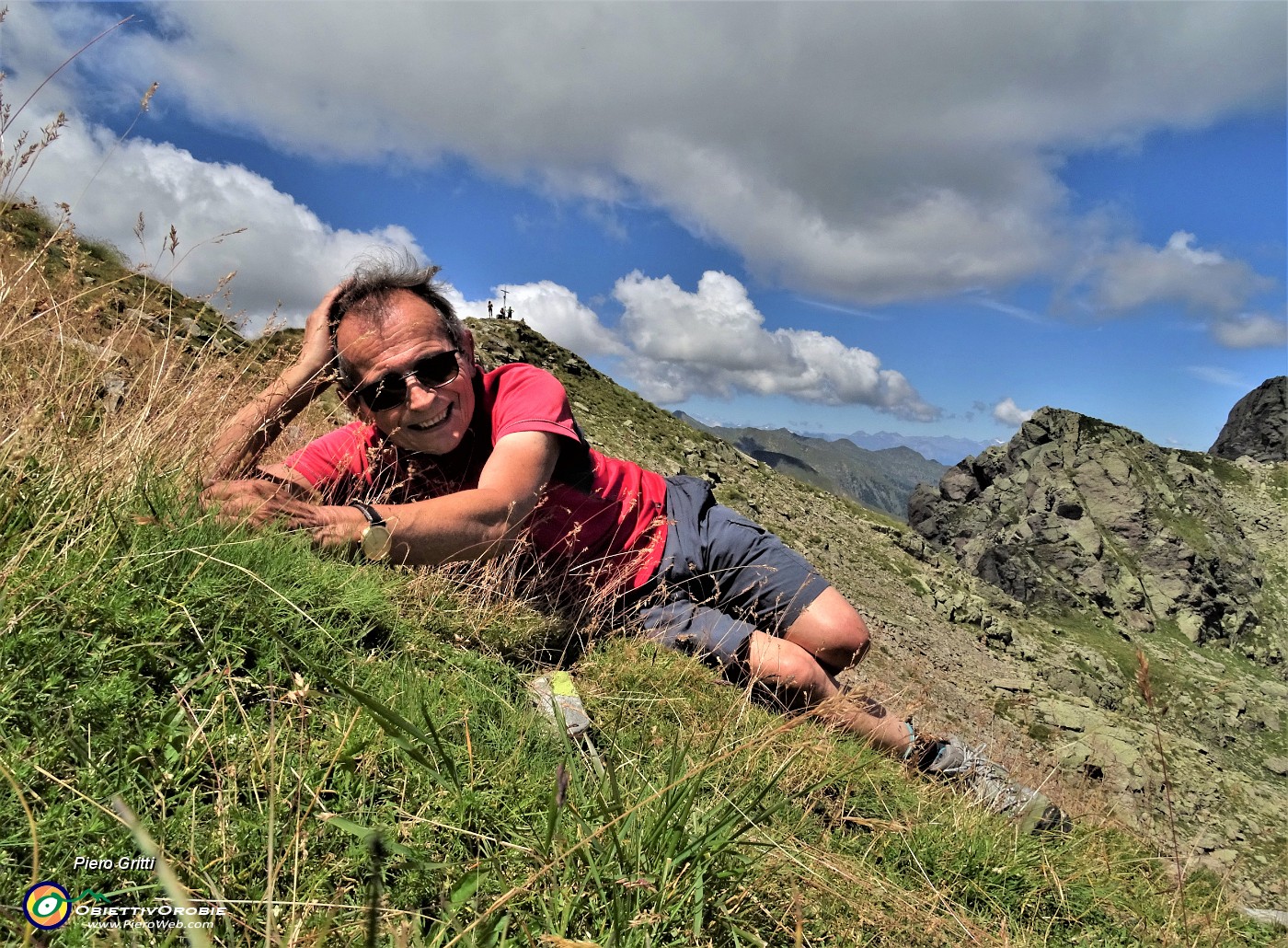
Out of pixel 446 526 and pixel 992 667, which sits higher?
pixel 446 526

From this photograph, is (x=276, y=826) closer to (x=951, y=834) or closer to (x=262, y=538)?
(x=262, y=538)

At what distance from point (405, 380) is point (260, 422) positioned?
0.78 m

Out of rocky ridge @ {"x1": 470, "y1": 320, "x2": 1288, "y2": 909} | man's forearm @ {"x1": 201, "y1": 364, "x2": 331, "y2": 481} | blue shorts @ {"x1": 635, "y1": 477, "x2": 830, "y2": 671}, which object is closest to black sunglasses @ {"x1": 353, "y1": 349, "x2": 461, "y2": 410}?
man's forearm @ {"x1": 201, "y1": 364, "x2": 331, "y2": 481}

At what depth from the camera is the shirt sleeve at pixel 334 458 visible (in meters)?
3.74

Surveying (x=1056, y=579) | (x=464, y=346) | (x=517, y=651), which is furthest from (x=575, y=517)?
(x=1056, y=579)

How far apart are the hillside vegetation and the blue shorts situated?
0.30 metres

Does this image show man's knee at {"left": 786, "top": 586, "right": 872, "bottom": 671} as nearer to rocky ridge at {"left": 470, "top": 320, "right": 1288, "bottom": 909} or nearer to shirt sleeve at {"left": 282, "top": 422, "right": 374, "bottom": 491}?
rocky ridge at {"left": 470, "top": 320, "right": 1288, "bottom": 909}

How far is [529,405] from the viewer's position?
359cm

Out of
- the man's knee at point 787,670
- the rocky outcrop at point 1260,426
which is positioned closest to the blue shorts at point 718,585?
the man's knee at point 787,670

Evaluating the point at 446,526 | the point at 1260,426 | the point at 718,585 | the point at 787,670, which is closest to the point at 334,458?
the point at 446,526

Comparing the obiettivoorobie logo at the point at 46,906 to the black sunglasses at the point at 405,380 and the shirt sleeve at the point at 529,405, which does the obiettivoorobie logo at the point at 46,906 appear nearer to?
the shirt sleeve at the point at 529,405

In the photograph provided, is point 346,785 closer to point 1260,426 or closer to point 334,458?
point 334,458

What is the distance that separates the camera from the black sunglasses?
3.56 metres

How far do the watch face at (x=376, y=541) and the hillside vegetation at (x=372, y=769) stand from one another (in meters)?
0.12
